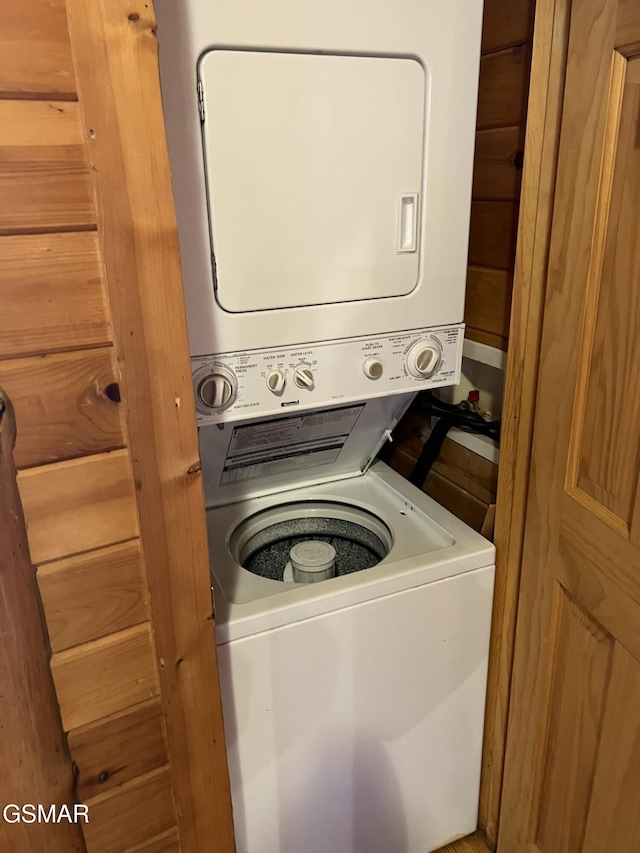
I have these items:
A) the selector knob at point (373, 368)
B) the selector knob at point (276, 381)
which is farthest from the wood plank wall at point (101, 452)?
the selector knob at point (373, 368)

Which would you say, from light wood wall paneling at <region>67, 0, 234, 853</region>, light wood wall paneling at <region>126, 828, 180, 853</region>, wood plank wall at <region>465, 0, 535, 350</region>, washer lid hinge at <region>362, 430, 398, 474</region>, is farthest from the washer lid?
light wood wall paneling at <region>126, 828, 180, 853</region>

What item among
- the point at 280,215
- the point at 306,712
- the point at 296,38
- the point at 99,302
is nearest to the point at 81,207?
the point at 99,302

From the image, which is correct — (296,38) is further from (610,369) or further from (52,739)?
(52,739)

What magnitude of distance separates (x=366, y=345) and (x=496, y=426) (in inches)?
18.6

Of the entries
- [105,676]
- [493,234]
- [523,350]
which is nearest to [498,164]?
[493,234]

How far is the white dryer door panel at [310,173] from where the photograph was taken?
103 cm

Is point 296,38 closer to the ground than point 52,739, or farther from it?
farther from it

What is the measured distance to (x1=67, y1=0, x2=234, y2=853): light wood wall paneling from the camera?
79 centimetres

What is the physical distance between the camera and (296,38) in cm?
103

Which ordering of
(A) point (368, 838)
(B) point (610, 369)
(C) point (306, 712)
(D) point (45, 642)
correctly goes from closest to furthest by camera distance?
(D) point (45, 642) < (B) point (610, 369) < (C) point (306, 712) < (A) point (368, 838)

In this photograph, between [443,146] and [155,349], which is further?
[443,146]

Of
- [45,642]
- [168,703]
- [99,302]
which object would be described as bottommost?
[168,703]

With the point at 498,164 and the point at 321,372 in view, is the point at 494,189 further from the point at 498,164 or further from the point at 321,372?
the point at 321,372

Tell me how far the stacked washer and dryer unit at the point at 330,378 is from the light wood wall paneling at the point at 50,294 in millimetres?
234
